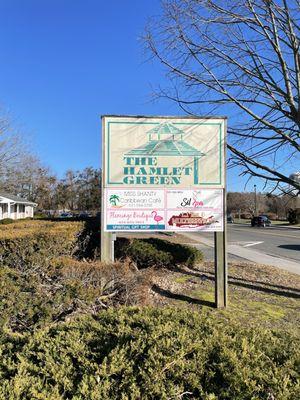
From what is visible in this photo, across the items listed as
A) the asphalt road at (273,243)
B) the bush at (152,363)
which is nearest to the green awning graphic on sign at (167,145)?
the bush at (152,363)

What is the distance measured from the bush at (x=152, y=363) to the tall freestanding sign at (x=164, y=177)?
11.5 feet

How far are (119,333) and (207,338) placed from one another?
56 centimetres

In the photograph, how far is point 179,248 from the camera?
9.36 meters

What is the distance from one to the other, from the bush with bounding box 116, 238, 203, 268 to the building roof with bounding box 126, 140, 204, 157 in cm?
246

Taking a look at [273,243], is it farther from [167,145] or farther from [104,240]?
[104,240]

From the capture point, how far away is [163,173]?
644 centimetres

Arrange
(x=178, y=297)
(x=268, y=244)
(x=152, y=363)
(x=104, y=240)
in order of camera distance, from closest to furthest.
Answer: (x=152, y=363), (x=104, y=240), (x=178, y=297), (x=268, y=244)

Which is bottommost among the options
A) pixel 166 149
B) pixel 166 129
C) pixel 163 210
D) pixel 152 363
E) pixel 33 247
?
pixel 152 363

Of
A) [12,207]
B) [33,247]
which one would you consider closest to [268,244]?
[33,247]

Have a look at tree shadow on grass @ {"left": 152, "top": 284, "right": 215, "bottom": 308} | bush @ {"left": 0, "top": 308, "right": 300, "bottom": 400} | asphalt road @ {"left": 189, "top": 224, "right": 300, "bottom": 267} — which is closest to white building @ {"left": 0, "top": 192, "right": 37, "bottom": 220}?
asphalt road @ {"left": 189, "top": 224, "right": 300, "bottom": 267}

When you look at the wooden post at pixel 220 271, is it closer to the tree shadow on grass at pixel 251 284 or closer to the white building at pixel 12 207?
the tree shadow on grass at pixel 251 284

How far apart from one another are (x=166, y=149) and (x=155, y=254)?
2.75 meters

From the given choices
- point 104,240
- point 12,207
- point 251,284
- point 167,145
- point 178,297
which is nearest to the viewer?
point 104,240

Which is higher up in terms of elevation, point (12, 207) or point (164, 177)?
point (12, 207)
